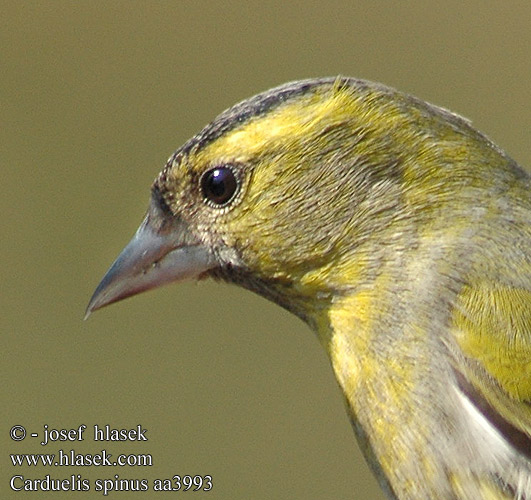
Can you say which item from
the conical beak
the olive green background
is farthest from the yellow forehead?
the olive green background

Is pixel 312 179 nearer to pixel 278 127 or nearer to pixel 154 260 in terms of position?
pixel 278 127

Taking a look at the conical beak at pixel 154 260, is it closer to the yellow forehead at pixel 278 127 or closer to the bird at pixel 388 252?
the bird at pixel 388 252

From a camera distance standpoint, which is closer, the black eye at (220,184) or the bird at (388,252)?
the bird at (388,252)

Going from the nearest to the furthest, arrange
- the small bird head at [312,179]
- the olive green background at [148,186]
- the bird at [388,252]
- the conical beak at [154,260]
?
1. the bird at [388,252]
2. the small bird head at [312,179]
3. the conical beak at [154,260]
4. the olive green background at [148,186]

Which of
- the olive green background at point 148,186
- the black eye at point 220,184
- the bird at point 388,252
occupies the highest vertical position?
the olive green background at point 148,186

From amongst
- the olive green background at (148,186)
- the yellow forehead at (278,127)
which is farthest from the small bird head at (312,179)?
the olive green background at (148,186)

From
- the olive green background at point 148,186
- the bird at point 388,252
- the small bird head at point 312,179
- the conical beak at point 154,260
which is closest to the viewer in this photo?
A: the bird at point 388,252

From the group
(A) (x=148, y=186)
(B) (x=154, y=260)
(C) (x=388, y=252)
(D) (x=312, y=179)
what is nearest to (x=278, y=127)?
(D) (x=312, y=179)
